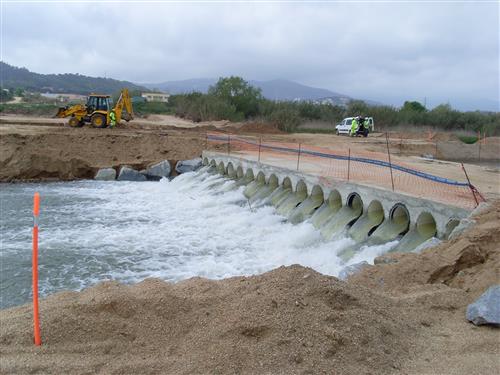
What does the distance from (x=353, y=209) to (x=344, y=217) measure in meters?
0.36

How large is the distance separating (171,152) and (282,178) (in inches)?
380

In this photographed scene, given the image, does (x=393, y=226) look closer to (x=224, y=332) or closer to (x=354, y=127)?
(x=224, y=332)

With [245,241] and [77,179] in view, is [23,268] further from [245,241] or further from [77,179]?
[77,179]

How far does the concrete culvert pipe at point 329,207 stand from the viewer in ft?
38.7

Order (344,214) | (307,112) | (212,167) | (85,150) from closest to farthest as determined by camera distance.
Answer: (344,214), (212,167), (85,150), (307,112)

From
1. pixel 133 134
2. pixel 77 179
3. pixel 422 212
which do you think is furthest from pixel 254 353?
pixel 133 134

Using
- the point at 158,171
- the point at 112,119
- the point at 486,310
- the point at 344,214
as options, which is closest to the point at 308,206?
the point at 344,214

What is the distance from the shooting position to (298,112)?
156 ft

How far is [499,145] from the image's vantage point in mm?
29953

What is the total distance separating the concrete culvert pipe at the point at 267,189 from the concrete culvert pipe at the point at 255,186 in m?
0.24

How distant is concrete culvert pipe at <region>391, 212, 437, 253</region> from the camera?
850 centimetres

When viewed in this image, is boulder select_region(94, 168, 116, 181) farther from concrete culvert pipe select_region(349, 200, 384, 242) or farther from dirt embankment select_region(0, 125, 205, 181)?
concrete culvert pipe select_region(349, 200, 384, 242)

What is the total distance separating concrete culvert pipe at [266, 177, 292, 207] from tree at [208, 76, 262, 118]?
3357 centimetres

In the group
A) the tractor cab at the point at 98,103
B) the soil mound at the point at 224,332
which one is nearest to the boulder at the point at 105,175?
the tractor cab at the point at 98,103
